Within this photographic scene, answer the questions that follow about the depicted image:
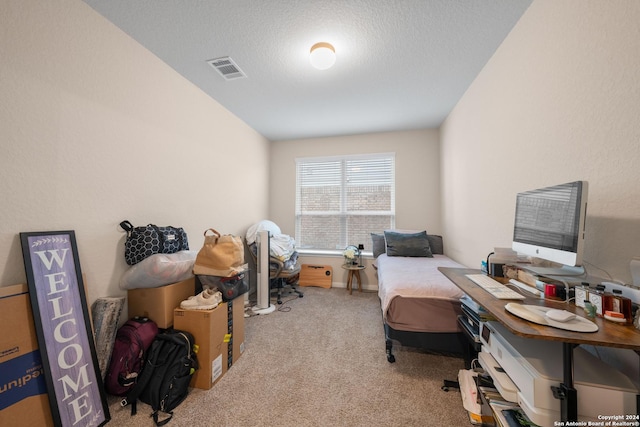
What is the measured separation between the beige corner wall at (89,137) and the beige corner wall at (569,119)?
3.00 meters

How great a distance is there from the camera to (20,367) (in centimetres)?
108

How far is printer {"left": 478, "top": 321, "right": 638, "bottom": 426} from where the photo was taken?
0.80 meters

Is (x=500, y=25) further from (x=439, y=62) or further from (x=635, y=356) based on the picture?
(x=635, y=356)

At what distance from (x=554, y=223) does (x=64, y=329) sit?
2.70m

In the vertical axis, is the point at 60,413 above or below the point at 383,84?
below

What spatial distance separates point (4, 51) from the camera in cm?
118

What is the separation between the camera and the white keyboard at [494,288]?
1.08m

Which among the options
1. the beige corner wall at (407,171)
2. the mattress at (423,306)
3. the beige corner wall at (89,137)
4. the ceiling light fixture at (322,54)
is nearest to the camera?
the beige corner wall at (89,137)

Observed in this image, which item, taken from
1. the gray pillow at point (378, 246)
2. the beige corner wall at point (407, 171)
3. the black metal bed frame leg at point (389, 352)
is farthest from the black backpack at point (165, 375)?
the gray pillow at point (378, 246)

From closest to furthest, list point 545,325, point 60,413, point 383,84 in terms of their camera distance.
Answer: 1. point 545,325
2. point 60,413
3. point 383,84

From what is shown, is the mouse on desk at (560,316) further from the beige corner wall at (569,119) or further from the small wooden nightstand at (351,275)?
the small wooden nightstand at (351,275)

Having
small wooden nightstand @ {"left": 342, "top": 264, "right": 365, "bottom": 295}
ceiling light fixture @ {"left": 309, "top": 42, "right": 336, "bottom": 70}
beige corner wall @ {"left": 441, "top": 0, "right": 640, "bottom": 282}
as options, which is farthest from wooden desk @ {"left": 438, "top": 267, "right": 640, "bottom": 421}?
small wooden nightstand @ {"left": 342, "top": 264, "right": 365, "bottom": 295}

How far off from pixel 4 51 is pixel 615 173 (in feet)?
10.4

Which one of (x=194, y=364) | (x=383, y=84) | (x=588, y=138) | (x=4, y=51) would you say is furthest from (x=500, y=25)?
(x=194, y=364)
